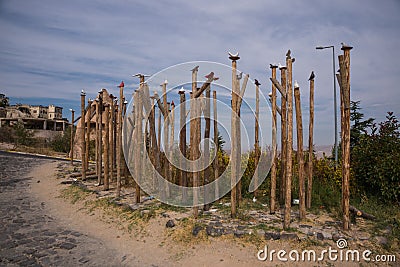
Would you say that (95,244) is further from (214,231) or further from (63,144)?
(63,144)

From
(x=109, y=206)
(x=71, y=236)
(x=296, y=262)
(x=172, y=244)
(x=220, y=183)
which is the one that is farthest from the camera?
(x=220, y=183)

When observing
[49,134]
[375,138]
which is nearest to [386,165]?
[375,138]

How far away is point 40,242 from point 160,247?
202 cm

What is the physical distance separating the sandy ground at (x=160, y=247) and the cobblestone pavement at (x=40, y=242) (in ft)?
0.68

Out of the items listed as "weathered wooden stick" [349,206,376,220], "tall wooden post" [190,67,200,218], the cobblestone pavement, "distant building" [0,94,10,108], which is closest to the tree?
"weathered wooden stick" [349,206,376,220]

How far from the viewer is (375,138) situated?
271 inches

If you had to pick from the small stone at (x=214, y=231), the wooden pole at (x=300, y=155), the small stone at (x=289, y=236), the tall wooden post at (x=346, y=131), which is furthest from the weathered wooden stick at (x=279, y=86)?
the small stone at (x=214, y=231)

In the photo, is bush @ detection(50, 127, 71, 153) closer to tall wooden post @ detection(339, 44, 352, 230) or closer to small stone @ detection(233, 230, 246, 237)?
small stone @ detection(233, 230, 246, 237)

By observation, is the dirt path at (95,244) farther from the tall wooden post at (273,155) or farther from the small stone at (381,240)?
the tall wooden post at (273,155)

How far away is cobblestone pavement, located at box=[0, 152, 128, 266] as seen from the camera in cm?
437

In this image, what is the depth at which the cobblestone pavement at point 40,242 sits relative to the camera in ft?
14.3

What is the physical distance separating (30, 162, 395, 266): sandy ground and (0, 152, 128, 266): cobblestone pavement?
0.21m

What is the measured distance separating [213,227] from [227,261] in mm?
768

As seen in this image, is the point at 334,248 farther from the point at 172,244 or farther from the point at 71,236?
the point at 71,236
